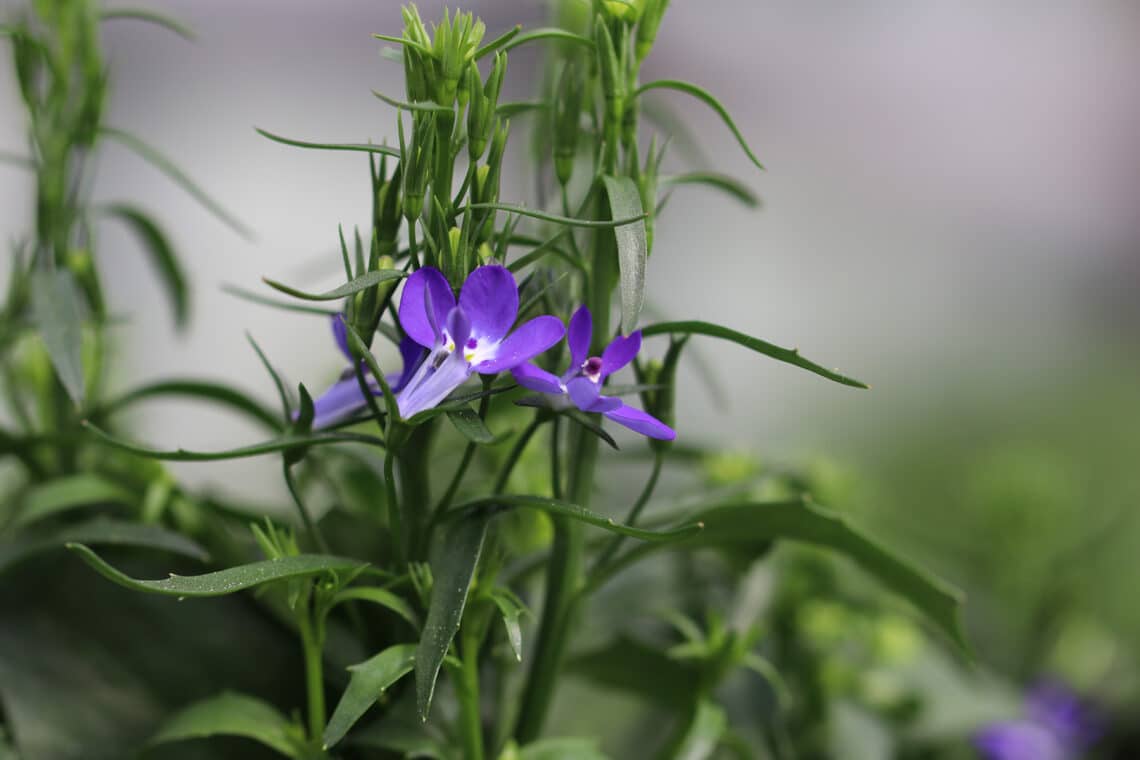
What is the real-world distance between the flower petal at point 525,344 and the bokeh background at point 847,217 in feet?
1.95

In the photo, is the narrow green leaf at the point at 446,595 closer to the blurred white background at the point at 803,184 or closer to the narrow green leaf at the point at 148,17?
the narrow green leaf at the point at 148,17

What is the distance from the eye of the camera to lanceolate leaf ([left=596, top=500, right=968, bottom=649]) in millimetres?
352

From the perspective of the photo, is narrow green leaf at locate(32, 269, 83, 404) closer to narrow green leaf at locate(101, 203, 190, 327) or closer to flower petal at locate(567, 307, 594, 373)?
narrow green leaf at locate(101, 203, 190, 327)

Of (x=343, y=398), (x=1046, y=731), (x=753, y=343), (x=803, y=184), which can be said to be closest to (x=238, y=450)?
(x=343, y=398)

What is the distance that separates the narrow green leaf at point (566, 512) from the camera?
10.5 inches

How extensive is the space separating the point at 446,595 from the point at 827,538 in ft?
0.48

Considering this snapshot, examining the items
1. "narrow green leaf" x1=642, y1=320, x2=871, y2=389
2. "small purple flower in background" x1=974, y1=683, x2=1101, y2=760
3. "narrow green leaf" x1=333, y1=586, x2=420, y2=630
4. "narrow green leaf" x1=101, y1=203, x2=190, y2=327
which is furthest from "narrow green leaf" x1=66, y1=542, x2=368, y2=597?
"small purple flower in background" x1=974, y1=683, x2=1101, y2=760

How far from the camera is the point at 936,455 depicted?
134cm

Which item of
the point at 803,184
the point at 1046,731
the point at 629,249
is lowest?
the point at 1046,731

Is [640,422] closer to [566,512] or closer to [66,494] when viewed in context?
[566,512]

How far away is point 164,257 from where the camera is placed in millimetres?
489

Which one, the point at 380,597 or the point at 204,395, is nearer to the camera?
the point at 380,597

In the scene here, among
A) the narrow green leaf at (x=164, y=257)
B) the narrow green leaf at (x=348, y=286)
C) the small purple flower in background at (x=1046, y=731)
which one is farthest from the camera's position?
the small purple flower in background at (x=1046, y=731)

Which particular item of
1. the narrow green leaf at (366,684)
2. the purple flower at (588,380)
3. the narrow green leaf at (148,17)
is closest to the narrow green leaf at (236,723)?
the narrow green leaf at (366,684)
